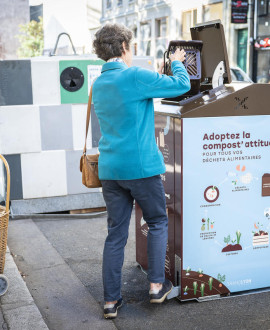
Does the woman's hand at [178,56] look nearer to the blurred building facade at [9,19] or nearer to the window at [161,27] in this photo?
the blurred building facade at [9,19]

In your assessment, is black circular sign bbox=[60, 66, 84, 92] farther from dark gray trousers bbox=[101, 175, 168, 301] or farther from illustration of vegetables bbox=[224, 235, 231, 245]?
illustration of vegetables bbox=[224, 235, 231, 245]

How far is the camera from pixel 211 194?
3363 millimetres

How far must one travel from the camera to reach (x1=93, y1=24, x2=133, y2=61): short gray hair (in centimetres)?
307

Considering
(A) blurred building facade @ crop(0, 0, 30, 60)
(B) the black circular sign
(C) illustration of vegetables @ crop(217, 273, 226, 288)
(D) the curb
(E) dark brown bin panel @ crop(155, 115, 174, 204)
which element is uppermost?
(A) blurred building facade @ crop(0, 0, 30, 60)

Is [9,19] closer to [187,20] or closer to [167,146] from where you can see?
[167,146]

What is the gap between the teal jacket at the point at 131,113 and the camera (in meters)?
2.98

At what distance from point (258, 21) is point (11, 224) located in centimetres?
1914

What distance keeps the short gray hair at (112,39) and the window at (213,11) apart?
71.0ft

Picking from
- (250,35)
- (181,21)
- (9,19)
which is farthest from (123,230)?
(181,21)

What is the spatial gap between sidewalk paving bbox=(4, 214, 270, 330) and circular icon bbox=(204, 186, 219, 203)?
707 mm

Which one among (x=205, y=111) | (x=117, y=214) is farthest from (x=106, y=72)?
(x=117, y=214)

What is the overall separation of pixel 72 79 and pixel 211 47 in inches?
87.7

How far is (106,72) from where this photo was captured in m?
3.11

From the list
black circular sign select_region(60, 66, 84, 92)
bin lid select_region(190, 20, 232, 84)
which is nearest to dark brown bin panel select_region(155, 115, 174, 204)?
bin lid select_region(190, 20, 232, 84)
